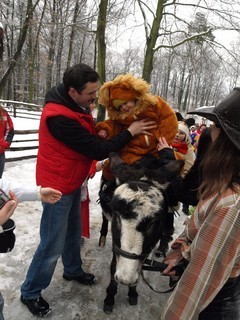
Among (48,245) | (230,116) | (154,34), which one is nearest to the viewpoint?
(230,116)

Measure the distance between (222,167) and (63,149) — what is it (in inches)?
55.7

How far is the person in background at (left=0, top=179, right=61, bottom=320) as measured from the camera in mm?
1523

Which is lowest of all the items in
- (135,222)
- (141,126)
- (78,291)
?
(78,291)

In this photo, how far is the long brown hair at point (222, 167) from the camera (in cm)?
144

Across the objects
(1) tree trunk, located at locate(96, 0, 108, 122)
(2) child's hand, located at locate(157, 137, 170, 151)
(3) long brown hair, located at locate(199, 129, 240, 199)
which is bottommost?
(2) child's hand, located at locate(157, 137, 170, 151)

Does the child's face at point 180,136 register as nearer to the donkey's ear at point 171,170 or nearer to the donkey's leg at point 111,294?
the donkey's ear at point 171,170

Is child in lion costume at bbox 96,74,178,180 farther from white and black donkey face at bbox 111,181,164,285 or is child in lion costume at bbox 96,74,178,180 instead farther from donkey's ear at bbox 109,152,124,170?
white and black donkey face at bbox 111,181,164,285

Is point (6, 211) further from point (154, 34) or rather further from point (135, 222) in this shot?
point (154, 34)

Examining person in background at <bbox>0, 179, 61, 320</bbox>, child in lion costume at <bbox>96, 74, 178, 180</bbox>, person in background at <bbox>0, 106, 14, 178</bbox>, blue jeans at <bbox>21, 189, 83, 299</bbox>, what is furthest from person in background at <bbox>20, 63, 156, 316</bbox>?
person in background at <bbox>0, 106, 14, 178</bbox>

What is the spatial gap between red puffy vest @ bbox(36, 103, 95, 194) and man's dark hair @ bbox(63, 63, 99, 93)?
0.72ft

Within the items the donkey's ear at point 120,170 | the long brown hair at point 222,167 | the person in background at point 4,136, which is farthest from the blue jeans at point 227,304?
the person in background at point 4,136

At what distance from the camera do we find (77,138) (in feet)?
7.50

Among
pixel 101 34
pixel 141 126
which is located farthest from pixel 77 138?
pixel 101 34

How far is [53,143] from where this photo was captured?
2.40 m
